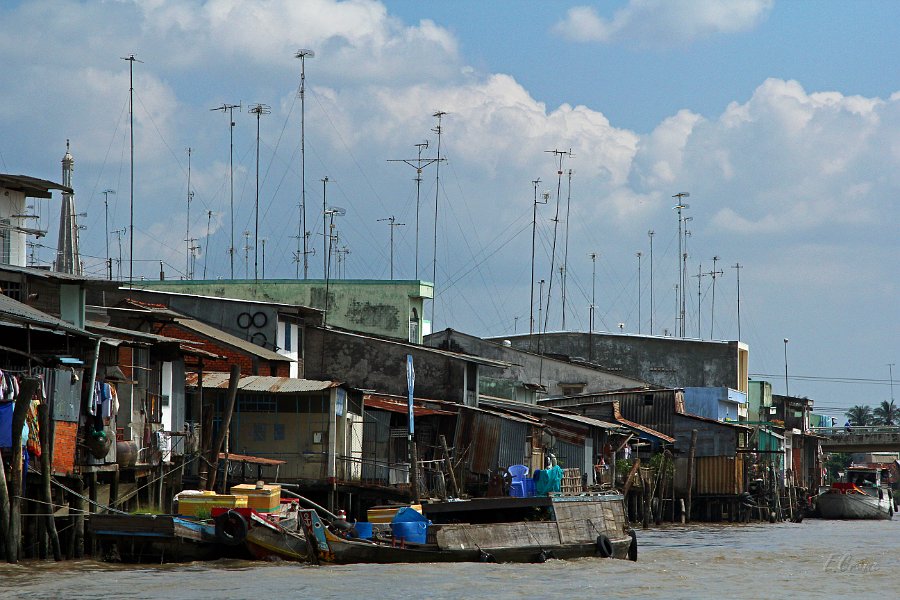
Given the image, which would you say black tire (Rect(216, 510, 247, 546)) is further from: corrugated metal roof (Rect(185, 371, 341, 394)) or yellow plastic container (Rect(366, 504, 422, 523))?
corrugated metal roof (Rect(185, 371, 341, 394))

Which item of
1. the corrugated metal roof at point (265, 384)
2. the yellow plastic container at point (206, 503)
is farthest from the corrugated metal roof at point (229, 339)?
the yellow plastic container at point (206, 503)

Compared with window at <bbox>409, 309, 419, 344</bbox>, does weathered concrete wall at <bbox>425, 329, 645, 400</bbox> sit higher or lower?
lower

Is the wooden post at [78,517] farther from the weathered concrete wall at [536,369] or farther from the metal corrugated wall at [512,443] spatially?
the weathered concrete wall at [536,369]

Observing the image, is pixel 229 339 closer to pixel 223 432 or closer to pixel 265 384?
pixel 265 384

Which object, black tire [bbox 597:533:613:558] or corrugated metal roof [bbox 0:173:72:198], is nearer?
black tire [bbox 597:533:613:558]

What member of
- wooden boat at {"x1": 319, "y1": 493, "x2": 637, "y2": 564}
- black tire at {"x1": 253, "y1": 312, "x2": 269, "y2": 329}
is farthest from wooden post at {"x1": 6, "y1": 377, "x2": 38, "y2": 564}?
black tire at {"x1": 253, "y1": 312, "x2": 269, "y2": 329}

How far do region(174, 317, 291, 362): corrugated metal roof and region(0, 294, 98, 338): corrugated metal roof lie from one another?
33.3 ft

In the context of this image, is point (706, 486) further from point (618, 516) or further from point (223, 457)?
point (223, 457)

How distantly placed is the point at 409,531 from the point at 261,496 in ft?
9.63

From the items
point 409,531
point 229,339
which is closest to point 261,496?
point 409,531

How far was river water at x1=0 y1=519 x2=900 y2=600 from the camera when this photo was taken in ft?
70.2

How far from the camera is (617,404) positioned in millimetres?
53500

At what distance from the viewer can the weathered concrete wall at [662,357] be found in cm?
6362

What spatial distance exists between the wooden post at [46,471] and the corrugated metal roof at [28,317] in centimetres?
138
